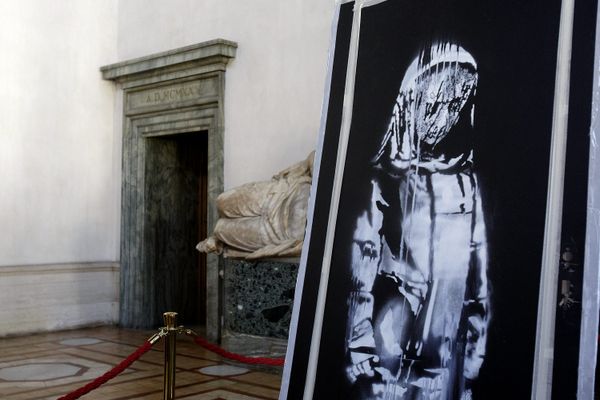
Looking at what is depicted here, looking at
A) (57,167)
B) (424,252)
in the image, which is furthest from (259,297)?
(424,252)

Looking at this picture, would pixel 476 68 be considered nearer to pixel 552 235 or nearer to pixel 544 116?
pixel 544 116

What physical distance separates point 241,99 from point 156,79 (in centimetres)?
134

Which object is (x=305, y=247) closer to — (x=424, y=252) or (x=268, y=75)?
(x=424, y=252)

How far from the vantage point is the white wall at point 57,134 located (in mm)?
7566

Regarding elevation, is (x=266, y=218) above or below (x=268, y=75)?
below

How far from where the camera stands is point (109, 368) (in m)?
5.69

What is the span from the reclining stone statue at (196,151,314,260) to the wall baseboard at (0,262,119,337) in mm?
2726

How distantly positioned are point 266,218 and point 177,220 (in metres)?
3.16

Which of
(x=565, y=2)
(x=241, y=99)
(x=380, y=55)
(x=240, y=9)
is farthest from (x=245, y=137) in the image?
(x=565, y=2)

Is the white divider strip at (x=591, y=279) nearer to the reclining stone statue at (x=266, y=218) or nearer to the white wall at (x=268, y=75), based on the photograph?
the reclining stone statue at (x=266, y=218)

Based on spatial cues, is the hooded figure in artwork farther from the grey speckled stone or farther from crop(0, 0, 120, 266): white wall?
crop(0, 0, 120, 266): white wall

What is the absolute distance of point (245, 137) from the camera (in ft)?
22.7

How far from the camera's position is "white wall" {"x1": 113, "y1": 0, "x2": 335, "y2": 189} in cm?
640

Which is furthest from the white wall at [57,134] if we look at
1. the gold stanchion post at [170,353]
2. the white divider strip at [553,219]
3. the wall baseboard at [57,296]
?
the white divider strip at [553,219]
